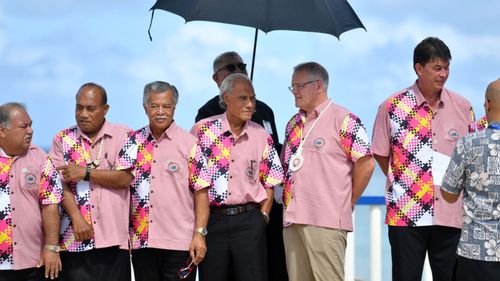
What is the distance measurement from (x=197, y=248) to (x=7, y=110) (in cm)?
136

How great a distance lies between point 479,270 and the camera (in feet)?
14.8

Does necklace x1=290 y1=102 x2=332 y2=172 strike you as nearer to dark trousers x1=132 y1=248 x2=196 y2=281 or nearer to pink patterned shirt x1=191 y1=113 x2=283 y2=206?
pink patterned shirt x1=191 y1=113 x2=283 y2=206

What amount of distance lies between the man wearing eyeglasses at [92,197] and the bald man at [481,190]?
1.92 metres

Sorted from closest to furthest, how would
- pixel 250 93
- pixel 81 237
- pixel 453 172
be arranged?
pixel 453 172 < pixel 81 237 < pixel 250 93

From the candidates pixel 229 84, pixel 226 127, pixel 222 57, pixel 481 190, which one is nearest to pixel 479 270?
pixel 481 190

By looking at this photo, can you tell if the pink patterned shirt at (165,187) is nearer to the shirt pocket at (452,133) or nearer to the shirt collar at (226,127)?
the shirt collar at (226,127)

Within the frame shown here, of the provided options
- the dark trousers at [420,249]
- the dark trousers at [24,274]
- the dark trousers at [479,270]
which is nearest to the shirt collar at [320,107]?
the dark trousers at [420,249]

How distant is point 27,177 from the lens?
17.0 ft

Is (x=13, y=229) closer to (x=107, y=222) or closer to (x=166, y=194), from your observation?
(x=107, y=222)

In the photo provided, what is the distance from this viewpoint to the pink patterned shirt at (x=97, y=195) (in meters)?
5.16

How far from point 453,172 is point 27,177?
2429mm

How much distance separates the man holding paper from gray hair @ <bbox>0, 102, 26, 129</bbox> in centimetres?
212

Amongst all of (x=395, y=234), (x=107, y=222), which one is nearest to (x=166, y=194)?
(x=107, y=222)

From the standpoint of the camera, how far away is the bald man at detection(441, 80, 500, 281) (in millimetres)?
4449
